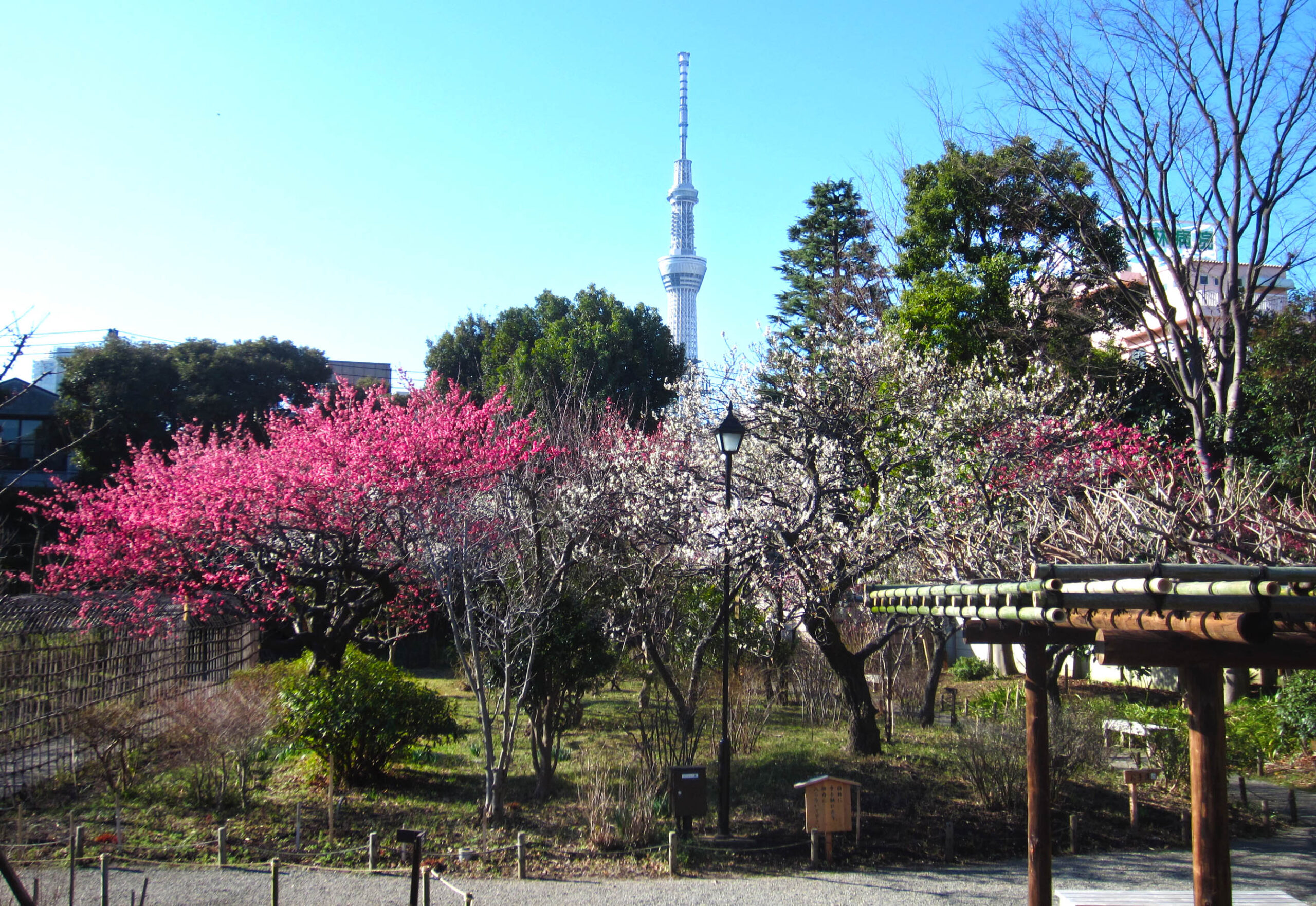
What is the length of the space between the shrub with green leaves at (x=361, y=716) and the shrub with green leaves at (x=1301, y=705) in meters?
10.6

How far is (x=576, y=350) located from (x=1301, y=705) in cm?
2117

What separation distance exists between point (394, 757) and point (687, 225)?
117 metres

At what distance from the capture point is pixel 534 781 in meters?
10.2

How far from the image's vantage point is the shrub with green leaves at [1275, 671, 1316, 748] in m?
11.0

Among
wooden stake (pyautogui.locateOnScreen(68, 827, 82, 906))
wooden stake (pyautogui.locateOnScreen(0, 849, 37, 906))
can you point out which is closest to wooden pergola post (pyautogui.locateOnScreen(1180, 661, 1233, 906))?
wooden stake (pyautogui.locateOnScreen(0, 849, 37, 906))

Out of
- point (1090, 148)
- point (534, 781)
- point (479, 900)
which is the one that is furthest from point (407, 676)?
point (1090, 148)

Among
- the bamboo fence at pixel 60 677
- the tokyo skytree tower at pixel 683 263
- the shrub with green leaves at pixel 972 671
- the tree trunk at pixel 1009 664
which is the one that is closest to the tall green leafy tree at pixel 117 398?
the bamboo fence at pixel 60 677

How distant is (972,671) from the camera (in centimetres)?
2002

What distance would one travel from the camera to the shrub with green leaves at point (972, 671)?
1992 centimetres

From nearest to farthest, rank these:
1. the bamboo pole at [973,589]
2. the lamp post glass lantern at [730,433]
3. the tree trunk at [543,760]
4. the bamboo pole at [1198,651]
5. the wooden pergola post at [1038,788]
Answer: the bamboo pole at [1198,651] < the bamboo pole at [973,589] < the wooden pergola post at [1038,788] < the lamp post glass lantern at [730,433] < the tree trunk at [543,760]

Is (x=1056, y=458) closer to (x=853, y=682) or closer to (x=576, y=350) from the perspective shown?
(x=853, y=682)

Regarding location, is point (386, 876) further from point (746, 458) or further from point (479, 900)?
point (746, 458)

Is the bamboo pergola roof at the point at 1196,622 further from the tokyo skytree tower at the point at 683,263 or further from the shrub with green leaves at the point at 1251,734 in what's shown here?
the tokyo skytree tower at the point at 683,263

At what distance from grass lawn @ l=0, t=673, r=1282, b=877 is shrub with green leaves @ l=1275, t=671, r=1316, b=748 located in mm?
2611
